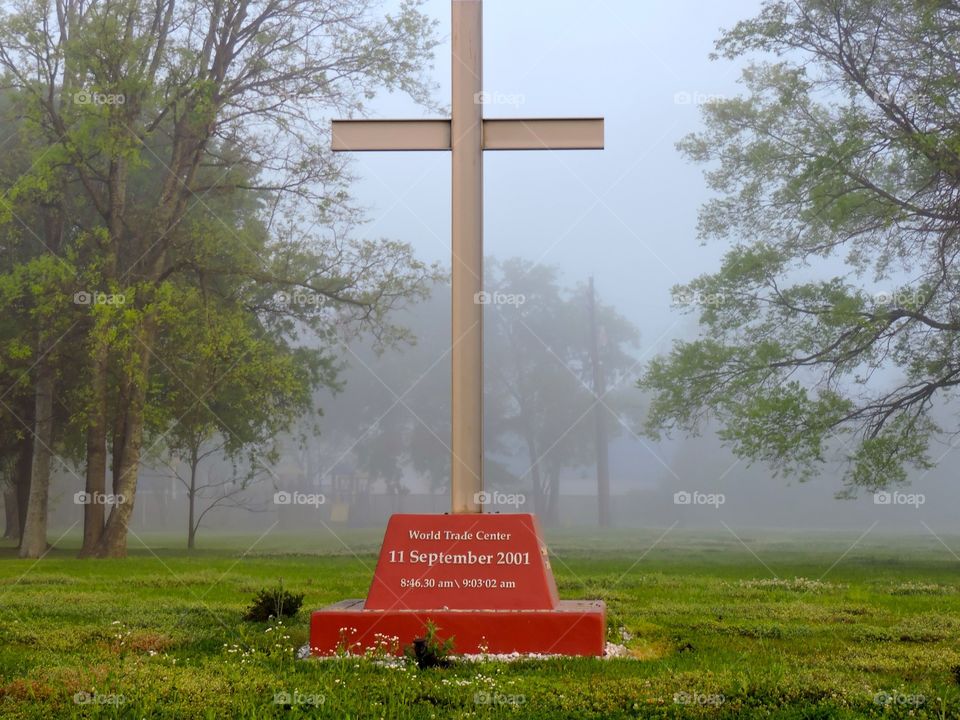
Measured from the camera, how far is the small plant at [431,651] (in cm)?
743

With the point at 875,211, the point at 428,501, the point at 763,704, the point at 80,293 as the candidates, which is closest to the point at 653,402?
the point at 875,211

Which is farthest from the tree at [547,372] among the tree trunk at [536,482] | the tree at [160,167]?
the tree at [160,167]

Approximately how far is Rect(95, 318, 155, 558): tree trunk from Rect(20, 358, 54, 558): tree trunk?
166 cm

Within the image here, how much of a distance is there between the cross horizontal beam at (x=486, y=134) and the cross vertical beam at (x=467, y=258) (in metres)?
0.15

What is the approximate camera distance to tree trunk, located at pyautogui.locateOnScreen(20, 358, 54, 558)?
2150cm

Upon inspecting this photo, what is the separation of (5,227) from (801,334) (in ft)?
57.6

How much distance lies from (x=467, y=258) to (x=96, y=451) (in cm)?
1466

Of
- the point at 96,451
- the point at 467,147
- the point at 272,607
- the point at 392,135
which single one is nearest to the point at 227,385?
the point at 96,451

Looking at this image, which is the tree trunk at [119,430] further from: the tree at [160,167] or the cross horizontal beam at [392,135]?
the cross horizontal beam at [392,135]

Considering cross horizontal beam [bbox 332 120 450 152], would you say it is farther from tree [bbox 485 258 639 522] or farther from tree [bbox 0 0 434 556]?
tree [bbox 485 258 639 522]

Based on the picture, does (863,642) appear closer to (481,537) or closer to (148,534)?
(481,537)

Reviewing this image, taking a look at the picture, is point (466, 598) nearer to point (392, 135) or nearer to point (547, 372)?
point (392, 135)

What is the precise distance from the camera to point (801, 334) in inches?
842

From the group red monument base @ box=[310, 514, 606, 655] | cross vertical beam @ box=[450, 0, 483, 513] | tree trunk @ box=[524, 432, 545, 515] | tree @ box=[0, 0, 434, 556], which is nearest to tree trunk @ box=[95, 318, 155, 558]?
tree @ box=[0, 0, 434, 556]
